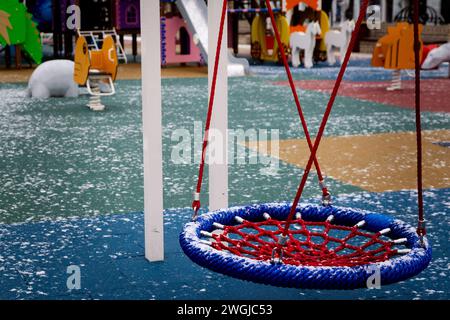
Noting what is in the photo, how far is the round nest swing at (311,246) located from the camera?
204 cm

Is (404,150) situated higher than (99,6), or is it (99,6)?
(99,6)

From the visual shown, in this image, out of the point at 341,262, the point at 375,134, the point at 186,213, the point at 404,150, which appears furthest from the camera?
the point at 375,134

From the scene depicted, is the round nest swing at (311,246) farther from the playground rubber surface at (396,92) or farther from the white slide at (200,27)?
the white slide at (200,27)

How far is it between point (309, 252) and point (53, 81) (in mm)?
6074

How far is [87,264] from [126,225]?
1.88ft

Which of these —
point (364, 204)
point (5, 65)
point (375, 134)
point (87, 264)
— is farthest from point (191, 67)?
point (87, 264)

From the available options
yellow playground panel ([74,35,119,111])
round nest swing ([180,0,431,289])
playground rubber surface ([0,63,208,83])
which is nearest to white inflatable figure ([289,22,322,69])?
playground rubber surface ([0,63,208,83])

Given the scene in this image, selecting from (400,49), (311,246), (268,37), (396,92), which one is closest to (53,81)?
(400,49)

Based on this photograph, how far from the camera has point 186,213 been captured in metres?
3.62

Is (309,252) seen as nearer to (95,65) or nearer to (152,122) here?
(152,122)

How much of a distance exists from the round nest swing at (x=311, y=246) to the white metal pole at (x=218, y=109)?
186 millimetres

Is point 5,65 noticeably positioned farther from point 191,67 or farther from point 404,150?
point 404,150

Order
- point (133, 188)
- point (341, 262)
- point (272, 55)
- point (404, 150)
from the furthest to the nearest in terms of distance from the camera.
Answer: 1. point (272, 55)
2. point (404, 150)
3. point (133, 188)
4. point (341, 262)

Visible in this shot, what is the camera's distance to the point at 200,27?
1144 cm
